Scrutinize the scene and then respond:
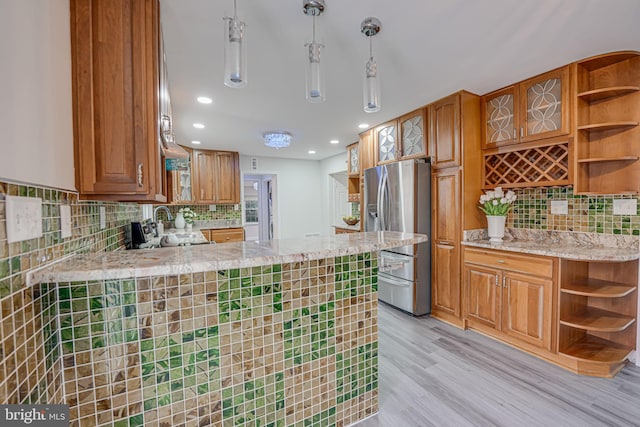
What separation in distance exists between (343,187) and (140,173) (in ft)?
16.8

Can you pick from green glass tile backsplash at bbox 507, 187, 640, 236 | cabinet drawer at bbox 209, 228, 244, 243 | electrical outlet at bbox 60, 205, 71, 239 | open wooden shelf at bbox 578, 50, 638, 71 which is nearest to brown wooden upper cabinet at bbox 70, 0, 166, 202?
electrical outlet at bbox 60, 205, 71, 239

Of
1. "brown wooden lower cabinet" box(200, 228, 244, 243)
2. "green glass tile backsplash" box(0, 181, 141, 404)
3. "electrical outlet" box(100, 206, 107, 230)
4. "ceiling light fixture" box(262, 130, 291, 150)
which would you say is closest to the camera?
"green glass tile backsplash" box(0, 181, 141, 404)

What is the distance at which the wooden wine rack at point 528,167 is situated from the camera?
2.51 meters

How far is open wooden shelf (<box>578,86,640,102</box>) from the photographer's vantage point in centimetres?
213

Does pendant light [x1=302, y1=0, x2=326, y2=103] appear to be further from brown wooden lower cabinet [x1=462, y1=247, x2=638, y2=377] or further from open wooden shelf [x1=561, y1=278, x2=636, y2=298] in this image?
open wooden shelf [x1=561, y1=278, x2=636, y2=298]

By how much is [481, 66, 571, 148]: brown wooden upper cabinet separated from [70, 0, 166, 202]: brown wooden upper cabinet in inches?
114

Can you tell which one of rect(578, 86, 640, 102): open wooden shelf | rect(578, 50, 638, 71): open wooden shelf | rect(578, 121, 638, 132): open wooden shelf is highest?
rect(578, 50, 638, 71): open wooden shelf

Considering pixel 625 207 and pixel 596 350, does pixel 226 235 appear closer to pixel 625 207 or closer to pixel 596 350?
pixel 596 350

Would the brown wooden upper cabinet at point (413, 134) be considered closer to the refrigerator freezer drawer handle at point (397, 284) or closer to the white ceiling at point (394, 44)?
the white ceiling at point (394, 44)

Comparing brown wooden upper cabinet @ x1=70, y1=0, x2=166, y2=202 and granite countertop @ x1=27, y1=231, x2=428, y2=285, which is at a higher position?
brown wooden upper cabinet @ x1=70, y1=0, x2=166, y2=202

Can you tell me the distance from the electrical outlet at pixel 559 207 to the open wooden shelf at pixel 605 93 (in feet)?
2.90

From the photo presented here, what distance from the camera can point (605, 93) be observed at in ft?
7.29

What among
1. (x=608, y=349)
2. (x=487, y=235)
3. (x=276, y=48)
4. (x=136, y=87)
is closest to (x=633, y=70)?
(x=487, y=235)

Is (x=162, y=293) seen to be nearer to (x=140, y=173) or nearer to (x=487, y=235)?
(x=140, y=173)
